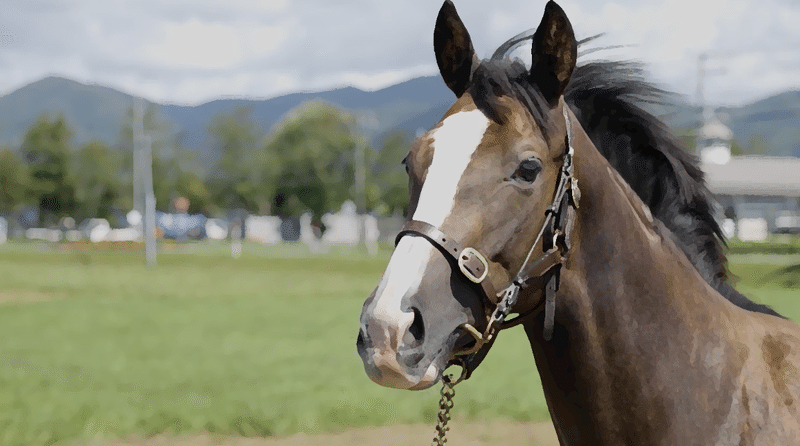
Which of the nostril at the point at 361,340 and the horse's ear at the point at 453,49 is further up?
the horse's ear at the point at 453,49

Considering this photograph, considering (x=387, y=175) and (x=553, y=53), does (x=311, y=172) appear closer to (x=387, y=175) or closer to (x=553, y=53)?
(x=387, y=175)

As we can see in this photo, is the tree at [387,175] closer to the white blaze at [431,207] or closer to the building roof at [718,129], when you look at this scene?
the building roof at [718,129]

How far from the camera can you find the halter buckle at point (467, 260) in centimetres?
224

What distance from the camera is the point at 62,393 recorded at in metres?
9.34

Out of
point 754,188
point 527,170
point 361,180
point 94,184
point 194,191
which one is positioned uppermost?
point 527,170

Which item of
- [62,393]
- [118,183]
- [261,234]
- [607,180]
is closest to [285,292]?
[62,393]

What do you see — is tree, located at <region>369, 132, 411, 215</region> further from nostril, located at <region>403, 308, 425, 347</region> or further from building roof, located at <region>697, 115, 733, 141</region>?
nostril, located at <region>403, 308, 425, 347</region>

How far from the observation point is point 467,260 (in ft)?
7.39

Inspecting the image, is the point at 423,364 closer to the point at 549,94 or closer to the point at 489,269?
the point at 489,269

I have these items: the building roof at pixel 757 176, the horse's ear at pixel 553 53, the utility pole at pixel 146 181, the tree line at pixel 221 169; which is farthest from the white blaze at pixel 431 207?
the building roof at pixel 757 176

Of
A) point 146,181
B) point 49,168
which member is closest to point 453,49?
point 146,181

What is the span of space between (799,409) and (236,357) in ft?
33.9

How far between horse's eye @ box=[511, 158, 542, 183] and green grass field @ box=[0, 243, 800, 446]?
6.47ft

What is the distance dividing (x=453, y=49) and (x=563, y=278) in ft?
3.05
